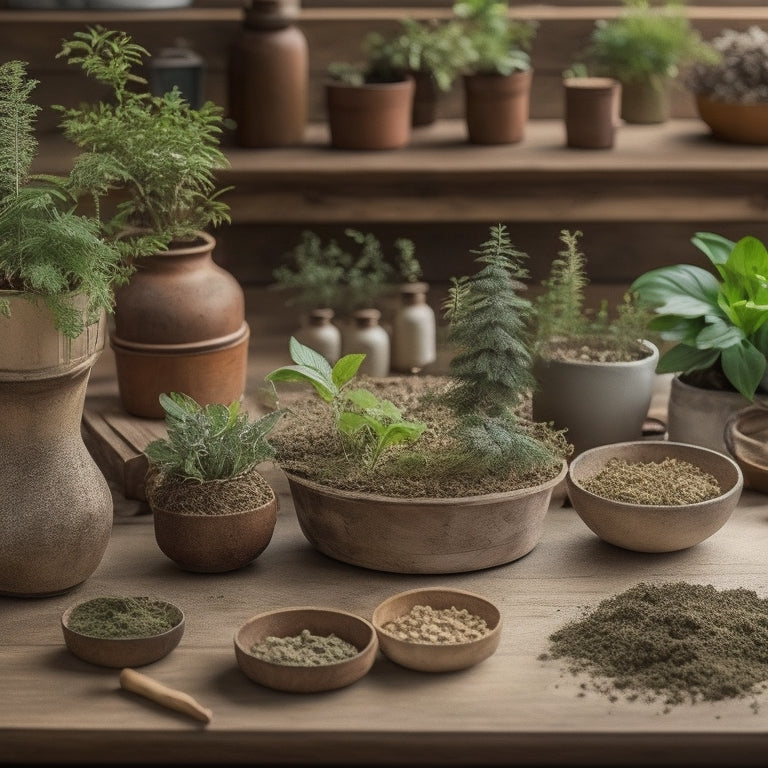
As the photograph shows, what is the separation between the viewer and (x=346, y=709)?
1.33 metres

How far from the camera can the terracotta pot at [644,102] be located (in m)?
2.81

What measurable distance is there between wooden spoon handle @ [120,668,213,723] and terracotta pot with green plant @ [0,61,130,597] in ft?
0.71

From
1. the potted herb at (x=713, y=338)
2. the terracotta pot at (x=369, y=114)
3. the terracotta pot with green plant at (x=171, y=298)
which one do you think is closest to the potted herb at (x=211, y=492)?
the terracotta pot with green plant at (x=171, y=298)

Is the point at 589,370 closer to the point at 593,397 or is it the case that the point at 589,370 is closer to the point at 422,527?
the point at 593,397

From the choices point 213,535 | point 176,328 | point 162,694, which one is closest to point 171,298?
point 176,328

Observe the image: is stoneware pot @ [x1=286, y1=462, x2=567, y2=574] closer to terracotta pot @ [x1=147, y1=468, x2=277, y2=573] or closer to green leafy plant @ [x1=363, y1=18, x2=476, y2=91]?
terracotta pot @ [x1=147, y1=468, x2=277, y2=573]

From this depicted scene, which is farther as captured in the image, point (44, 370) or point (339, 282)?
point (339, 282)

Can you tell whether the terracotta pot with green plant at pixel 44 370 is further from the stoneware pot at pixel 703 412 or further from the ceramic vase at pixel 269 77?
the ceramic vase at pixel 269 77

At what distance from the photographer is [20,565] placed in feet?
4.95

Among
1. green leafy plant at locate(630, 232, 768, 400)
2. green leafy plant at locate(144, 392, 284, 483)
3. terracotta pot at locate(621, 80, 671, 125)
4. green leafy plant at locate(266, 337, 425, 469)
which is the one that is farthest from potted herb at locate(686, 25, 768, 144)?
green leafy plant at locate(144, 392, 284, 483)

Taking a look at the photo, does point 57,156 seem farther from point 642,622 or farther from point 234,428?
point 642,622

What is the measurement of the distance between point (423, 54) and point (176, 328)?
0.99 metres

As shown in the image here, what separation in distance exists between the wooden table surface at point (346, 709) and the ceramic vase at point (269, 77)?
1.28 meters

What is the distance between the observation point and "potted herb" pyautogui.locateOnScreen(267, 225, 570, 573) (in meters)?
1.58
